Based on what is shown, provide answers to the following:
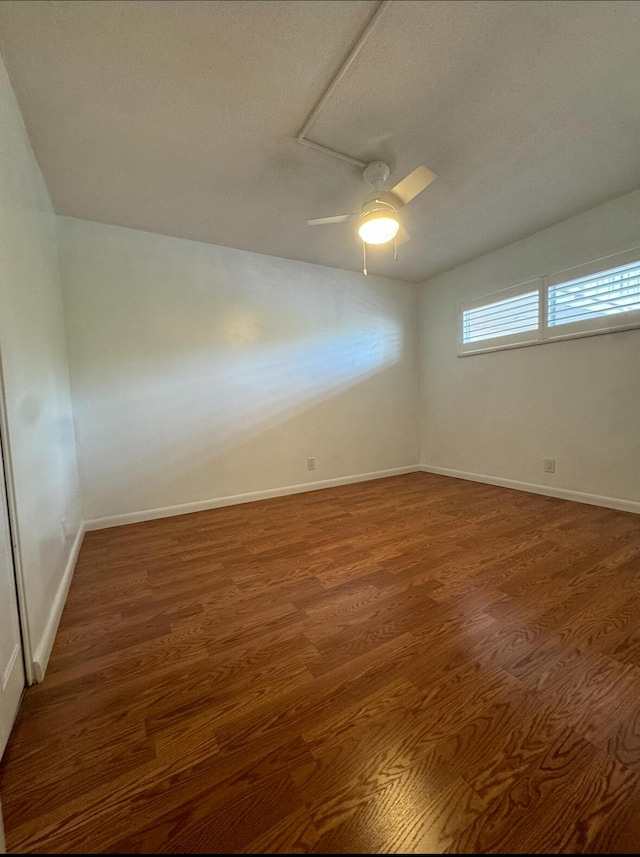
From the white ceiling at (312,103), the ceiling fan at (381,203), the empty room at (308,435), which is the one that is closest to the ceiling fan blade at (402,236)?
the empty room at (308,435)

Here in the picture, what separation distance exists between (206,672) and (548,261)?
376cm

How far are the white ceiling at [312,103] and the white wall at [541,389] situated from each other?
38cm

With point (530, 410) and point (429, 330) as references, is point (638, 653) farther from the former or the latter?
point (429, 330)

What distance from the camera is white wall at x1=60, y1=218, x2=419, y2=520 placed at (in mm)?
2395

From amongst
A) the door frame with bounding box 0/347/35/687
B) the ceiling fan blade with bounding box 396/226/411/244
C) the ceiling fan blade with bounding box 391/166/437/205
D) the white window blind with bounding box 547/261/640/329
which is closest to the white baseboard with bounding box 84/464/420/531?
the door frame with bounding box 0/347/35/687

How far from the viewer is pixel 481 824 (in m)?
0.64

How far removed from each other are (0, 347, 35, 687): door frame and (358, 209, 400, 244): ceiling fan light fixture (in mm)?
1914

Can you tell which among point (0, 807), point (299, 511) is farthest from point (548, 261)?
point (0, 807)

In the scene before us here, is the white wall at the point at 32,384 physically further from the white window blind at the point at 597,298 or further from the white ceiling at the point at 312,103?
the white window blind at the point at 597,298

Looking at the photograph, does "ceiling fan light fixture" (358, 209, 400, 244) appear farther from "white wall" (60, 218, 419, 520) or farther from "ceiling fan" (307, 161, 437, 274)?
"white wall" (60, 218, 419, 520)

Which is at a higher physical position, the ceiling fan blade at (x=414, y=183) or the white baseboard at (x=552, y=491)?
the ceiling fan blade at (x=414, y=183)

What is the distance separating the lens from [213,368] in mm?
2807

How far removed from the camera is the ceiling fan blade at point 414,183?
5.18ft

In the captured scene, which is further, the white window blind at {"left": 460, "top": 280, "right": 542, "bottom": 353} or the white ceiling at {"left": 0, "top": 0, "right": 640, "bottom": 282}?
the white window blind at {"left": 460, "top": 280, "right": 542, "bottom": 353}
